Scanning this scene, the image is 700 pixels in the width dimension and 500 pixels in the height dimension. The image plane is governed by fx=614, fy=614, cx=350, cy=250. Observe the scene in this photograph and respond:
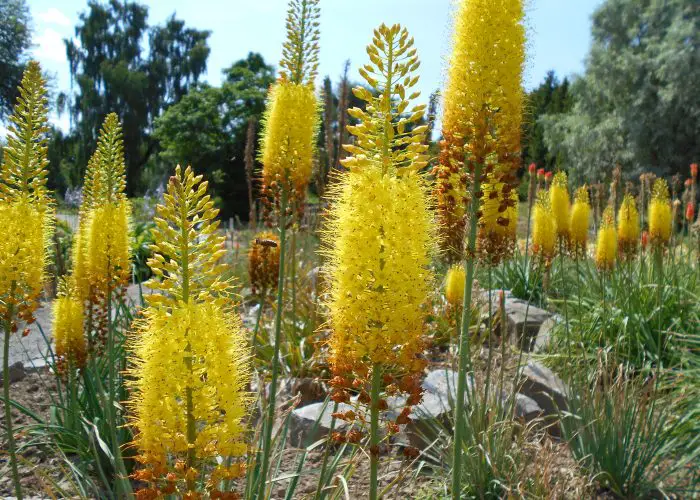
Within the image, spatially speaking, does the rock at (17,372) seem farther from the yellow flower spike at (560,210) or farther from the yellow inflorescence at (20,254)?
the yellow flower spike at (560,210)

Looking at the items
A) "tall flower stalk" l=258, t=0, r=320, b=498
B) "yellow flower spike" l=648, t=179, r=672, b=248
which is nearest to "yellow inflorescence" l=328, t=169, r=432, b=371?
"tall flower stalk" l=258, t=0, r=320, b=498

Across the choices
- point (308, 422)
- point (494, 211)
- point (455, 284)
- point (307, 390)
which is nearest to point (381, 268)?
point (494, 211)

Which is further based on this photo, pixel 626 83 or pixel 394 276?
pixel 626 83

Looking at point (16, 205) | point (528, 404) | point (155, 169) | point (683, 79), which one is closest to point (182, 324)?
point (16, 205)

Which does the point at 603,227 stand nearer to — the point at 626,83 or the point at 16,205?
the point at 16,205

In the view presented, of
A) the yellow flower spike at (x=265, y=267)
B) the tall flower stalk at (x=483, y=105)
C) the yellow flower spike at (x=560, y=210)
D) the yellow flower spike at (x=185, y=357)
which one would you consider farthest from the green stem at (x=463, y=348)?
the yellow flower spike at (x=560, y=210)

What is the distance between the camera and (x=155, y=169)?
1674 inches

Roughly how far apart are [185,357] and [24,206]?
1517mm

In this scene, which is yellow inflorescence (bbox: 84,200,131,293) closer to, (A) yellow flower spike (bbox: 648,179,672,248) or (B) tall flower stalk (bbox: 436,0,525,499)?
(B) tall flower stalk (bbox: 436,0,525,499)

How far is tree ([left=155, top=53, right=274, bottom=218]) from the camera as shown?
97.2ft

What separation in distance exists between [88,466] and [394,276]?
3.13m

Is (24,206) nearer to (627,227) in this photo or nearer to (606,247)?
(606,247)

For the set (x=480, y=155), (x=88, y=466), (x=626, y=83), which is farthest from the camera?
(x=626, y=83)

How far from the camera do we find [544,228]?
602cm
